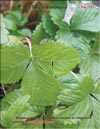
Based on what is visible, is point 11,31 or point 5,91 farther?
point 11,31

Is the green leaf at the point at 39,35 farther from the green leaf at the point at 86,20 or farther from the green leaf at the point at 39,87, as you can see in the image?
the green leaf at the point at 39,87

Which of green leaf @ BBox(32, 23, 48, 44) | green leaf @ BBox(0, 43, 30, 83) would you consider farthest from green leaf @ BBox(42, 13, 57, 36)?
green leaf @ BBox(0, 43, 30, 83)

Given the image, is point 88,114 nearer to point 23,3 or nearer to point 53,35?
point 53,35

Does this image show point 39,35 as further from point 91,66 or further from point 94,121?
point 94,121

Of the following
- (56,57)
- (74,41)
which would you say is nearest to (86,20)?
(74,41)

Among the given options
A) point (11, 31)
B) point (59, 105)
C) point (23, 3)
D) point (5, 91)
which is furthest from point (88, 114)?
point (23, 3)

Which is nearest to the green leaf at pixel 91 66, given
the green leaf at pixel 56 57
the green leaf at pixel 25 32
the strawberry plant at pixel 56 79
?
the strawberry plant at pixel 56 79

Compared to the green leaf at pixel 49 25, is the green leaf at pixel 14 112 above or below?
below
